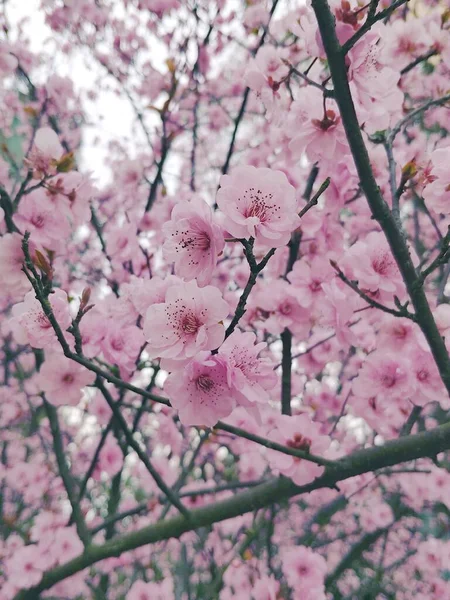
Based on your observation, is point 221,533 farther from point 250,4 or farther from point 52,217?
point 250,4

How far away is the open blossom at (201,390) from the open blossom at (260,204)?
0.32 metres

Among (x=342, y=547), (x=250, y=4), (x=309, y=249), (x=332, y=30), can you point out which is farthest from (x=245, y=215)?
(x=342, y=547)

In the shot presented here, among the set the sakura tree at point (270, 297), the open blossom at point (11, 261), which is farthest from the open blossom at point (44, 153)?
the open blossom at point (11, 261)

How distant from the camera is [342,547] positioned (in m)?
6.87

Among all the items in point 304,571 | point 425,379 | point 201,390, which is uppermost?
point 425,379

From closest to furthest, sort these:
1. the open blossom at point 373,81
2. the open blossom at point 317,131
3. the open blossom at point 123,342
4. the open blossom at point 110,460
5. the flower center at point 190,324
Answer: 1. the flower center at point 190,324
2. the open blossom at point 373,81
3. the open blossom at point 317,131
4. the open blossom at point 123,342
5. the open blossom at point 110,460

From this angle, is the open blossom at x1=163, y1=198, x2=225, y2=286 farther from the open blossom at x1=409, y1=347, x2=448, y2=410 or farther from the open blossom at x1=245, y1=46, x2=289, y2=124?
the open blossom at x1=409, y1=347, x2=448, y2=410

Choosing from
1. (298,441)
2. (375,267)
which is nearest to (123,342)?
(298,441)

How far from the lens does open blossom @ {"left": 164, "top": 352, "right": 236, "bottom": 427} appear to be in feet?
3.63

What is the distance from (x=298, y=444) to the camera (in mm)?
1848

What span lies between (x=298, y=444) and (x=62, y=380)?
100 centimetres

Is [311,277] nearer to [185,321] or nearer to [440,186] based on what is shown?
[440,186]

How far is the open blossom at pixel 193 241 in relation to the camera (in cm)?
114

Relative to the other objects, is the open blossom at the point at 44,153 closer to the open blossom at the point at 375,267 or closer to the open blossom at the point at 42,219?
the open blossom at the point at 42,219
